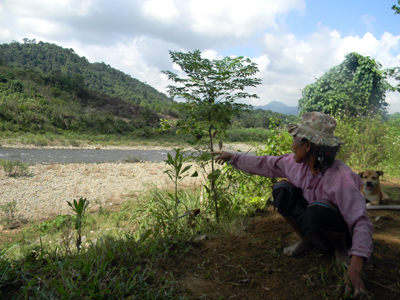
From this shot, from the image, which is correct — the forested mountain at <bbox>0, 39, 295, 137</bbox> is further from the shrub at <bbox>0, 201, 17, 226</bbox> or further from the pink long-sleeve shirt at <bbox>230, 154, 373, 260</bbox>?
the pink long-sleeve shirt at <bbox>230, 154, 373, 260</bbox>

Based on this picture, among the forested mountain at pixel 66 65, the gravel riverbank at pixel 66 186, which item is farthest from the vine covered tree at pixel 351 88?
the forested mountain at pixel 66 65

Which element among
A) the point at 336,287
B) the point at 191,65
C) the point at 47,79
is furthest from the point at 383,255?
the point at 47,79

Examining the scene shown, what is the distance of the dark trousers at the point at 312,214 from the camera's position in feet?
5.15

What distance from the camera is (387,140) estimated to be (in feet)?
23.9

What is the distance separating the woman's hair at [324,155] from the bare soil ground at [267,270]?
666 mm

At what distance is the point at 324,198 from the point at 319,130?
1.45ft

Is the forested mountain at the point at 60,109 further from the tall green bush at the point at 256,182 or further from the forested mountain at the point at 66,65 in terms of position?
the tall green bush at the point at 256,182

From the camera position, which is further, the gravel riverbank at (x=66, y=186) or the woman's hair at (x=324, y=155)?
the gravel riverbank at (x=66, y=186)

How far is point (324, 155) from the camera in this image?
1.64m

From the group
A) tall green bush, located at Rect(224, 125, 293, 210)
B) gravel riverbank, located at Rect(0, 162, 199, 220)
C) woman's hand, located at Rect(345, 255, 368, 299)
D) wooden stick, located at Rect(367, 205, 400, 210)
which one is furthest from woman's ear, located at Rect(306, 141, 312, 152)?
gravel riverbank, located at Rect(0, 162, 199, 220)

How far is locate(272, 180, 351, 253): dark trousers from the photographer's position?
1.57 m

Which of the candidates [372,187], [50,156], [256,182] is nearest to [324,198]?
[256,182]

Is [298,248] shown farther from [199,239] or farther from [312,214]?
[199,239]

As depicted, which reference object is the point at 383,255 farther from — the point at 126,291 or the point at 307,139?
the point at 126,291
